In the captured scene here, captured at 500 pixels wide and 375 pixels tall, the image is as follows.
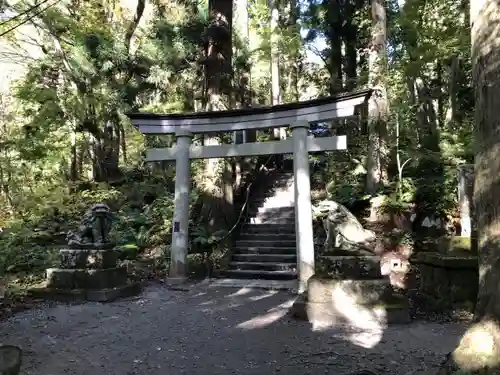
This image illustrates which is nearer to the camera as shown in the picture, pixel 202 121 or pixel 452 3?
pixel 202 121

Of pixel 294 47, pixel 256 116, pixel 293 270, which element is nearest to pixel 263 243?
pixel 293 270

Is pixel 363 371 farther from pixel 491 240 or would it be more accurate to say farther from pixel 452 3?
pixel 452 3

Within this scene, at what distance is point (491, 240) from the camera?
3.54 m

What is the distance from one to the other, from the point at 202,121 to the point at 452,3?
30.2 feet

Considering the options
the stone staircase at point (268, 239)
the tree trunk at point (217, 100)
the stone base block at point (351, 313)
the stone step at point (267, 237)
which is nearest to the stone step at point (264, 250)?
the stone staircase at point (268, 239)

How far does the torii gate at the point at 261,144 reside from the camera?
8.30 meters

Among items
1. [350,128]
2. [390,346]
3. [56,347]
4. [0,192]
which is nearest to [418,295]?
[390,346]

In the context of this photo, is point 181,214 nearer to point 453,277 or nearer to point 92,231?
point 92,231

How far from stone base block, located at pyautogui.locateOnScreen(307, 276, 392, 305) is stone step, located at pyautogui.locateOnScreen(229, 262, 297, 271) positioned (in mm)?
3271

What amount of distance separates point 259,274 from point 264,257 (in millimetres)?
695

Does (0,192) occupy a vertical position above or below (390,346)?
above

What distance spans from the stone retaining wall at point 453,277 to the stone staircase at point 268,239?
3159 mm

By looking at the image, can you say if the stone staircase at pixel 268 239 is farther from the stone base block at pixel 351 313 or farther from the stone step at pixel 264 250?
the stone base block at pixel 351 313

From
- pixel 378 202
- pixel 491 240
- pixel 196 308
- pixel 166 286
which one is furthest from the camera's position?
pixel 378 202
